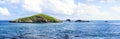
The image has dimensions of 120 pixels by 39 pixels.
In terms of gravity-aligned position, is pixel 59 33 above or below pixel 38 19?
below

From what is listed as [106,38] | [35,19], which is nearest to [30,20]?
[35,19]

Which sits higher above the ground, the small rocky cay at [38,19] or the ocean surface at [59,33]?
the small rocky cay at [38,19]

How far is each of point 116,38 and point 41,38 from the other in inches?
560

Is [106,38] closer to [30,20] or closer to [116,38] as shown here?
[116,38]

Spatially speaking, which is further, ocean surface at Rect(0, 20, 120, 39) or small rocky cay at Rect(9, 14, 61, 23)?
small rocky cay at Rect(9, 14, 61, 23)

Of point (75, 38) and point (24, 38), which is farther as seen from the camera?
point (75, 38)

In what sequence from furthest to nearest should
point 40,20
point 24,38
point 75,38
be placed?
1. point 40,20
2. point 75,38
3. point 24,38

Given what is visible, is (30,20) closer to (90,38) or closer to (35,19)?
(35,19)

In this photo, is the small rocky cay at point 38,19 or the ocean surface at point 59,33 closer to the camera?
the ocean surface at point 59,33

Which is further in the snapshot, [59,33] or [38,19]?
[38,19]

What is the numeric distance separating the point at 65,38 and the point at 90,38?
15.8ft

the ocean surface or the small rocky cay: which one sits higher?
the small rocky cay

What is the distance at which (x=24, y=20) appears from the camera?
159 meters

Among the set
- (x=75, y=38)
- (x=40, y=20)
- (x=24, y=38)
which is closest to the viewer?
(x=24, y=38)
